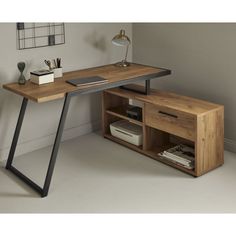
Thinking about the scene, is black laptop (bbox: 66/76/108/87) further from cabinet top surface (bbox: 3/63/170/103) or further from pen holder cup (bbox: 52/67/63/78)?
pen holder cup (bbox: 52/67/63/78)

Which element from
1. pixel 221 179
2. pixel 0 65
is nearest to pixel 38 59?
pixel 0 65

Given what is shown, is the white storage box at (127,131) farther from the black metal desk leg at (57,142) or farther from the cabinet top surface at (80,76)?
the black metal desk leg at (57,142)

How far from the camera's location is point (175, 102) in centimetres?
294

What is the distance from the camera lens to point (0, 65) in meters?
2.94

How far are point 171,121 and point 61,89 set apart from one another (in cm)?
86

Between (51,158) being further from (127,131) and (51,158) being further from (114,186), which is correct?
(127,131)

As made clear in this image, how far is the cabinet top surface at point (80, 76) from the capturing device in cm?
252

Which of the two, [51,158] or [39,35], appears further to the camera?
[39,35]

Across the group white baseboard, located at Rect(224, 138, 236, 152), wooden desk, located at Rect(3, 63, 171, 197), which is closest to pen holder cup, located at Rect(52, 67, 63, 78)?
wooden desk, located at Rect(3, 63, 171, 197)

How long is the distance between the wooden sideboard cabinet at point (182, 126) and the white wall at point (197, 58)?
0.30 meters

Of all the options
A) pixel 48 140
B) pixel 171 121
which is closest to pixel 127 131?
pixel 171 121

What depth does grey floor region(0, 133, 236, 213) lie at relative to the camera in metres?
2.38

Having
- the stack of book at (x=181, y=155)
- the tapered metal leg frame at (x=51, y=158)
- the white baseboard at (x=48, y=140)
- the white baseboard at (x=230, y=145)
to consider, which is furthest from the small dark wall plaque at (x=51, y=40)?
the white baseboard at (x=230, y=145)
